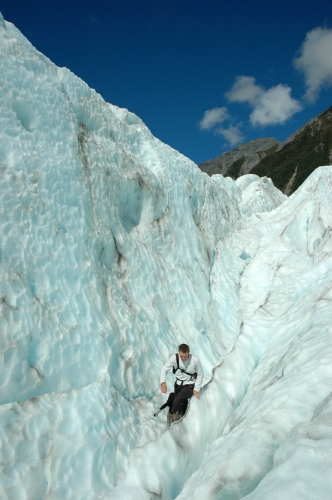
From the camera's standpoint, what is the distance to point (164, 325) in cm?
689

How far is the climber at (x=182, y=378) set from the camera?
4883mm

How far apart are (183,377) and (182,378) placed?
0.03 meters

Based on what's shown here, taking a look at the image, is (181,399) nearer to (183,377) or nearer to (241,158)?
(183,377)

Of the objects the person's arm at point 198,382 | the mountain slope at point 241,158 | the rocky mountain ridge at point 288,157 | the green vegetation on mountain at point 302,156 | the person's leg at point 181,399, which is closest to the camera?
the person's arm at point 198,382

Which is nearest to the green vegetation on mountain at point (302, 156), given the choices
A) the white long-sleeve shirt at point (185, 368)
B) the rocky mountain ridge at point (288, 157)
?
the rocky mountain ridge at point (288, 157)

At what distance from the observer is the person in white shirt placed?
4883mm

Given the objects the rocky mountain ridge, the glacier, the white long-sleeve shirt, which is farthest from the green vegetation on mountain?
the white long-sleeve shirt

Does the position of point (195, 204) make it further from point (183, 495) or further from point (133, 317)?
point (183, 495)

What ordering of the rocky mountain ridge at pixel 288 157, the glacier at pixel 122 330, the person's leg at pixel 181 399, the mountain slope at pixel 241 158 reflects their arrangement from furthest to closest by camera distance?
the mountain slope at pixel 241 158 → the rocky mountain ridge at pixel 288 157 → the person's leg at pixel 181 399 → the glacier at pixel 122 330

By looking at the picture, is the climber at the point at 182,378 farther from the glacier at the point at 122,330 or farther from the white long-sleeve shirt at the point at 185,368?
the glacier at the point at 122,330

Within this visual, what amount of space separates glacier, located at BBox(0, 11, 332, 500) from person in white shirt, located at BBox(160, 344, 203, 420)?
288 mm

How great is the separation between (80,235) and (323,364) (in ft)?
13.9

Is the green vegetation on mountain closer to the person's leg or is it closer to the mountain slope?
the mountain slope

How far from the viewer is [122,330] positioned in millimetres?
5887
